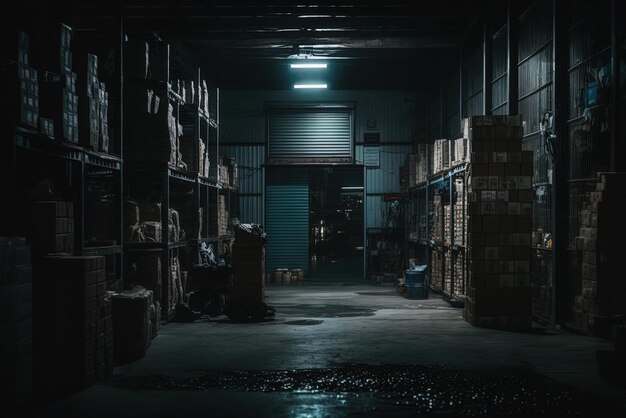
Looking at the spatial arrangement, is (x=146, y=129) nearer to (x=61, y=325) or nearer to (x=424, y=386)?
(x=61, y=325)

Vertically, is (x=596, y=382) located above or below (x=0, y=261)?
below

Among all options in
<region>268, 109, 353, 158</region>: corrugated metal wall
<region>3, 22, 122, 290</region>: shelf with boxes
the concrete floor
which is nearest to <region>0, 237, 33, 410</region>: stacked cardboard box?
the concrete floor

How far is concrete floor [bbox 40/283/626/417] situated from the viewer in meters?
6.59

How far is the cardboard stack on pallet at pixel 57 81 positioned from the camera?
8.55 metres

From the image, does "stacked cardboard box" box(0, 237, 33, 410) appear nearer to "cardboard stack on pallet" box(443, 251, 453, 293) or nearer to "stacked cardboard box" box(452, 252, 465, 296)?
"stacked cardboard box" box(452, 252, 465, 296)

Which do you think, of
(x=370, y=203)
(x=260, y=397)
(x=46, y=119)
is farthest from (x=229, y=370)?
(x=370, y=203)

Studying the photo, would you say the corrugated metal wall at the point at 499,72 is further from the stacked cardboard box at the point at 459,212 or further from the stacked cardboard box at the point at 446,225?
the stacked cardboard box at the point at 446,225

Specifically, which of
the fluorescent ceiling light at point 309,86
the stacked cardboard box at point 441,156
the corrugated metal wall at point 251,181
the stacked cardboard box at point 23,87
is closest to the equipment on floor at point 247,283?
the stacked cardboard box at point 441,156

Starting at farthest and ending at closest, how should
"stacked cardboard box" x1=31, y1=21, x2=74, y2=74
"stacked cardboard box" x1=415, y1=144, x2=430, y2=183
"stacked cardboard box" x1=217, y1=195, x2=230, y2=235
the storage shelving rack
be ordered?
"stacked cardboard box" x1=415, y1=144, x2=430, y2=183
"stacked cardboard box" x1=217, y1=195, x2=230, y2=235
the storage shelving rack
"stacked cardboard box" x1=31, y1=21, x2=74, y2=74

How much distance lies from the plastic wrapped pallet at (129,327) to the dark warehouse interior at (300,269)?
1.0 inches

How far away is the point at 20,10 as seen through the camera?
9.23 metres

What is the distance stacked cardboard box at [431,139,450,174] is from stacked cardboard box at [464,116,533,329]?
474cm

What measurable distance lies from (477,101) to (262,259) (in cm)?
766

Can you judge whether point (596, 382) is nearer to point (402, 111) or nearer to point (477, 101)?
point (477, 101)
